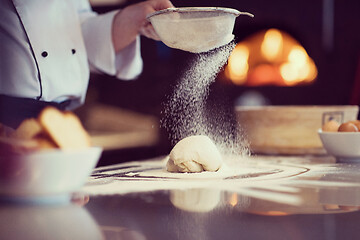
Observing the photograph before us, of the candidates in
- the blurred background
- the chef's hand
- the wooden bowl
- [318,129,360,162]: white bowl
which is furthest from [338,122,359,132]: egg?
the blurred background

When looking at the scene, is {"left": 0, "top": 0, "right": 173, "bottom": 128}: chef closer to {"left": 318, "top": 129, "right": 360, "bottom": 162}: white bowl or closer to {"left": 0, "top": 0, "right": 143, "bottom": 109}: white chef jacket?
{"left": 0, "top": 0, "right": 143, "bottom": 109}: white chef jacket

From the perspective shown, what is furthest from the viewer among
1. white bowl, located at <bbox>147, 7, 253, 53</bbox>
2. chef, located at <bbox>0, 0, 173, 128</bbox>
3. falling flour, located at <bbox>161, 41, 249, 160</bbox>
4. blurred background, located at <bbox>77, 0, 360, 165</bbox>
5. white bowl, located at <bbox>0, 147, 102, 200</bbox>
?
blurred background, located at <bbox>77, 0, 360, 165</bbox>

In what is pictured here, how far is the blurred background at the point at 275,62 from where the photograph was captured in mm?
3545

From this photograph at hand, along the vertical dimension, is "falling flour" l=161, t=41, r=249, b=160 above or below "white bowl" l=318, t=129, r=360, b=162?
above

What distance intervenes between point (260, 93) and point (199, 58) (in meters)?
2.44

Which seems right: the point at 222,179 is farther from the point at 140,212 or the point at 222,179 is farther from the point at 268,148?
the point at 268,148

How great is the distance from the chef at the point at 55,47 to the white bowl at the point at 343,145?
58 cm

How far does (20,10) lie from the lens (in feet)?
4.38

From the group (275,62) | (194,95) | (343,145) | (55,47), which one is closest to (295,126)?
(343,145)

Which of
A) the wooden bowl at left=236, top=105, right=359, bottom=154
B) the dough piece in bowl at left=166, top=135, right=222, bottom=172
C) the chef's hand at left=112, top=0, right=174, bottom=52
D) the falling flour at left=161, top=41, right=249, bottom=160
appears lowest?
the wooden bowl at left=236, top=105, right=359, bottom=154

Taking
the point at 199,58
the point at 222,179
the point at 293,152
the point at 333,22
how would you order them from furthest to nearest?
the point at 333,22, the point at 293,152, the point at 199,58, the point at 222,179

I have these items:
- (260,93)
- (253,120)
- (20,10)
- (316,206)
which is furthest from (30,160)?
(260,93)

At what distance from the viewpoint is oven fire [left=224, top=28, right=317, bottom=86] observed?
12.0 ft

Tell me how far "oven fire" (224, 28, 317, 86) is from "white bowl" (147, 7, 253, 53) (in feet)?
8.66
